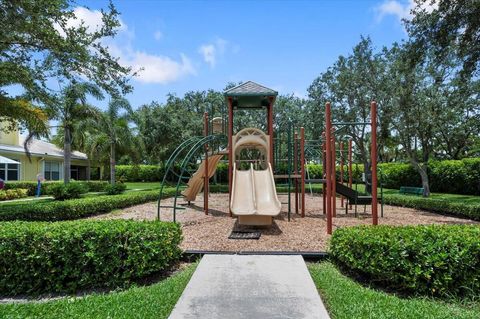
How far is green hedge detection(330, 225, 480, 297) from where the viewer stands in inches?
173

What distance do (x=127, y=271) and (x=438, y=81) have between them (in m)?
18.7

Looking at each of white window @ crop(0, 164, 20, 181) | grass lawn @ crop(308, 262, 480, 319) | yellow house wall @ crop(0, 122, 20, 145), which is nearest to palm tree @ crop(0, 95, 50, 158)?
grass lawn @ crop(308, 262, 480, 319)

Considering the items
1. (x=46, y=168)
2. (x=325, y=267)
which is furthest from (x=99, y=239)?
(x=46, y=168)

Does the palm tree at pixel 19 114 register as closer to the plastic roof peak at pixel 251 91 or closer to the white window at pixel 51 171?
the plastic roof peak at pixel 251 91

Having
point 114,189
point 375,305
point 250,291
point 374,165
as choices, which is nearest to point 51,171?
point 114,189

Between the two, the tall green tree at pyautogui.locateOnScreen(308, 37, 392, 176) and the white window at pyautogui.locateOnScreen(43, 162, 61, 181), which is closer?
the tall green tree at pyautogui.locateOnScreen(308, 37, 392, 176)

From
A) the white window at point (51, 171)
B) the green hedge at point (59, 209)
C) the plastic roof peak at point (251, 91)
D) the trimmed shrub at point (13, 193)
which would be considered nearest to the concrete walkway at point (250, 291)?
the plastic roof peak at point (251, 91)

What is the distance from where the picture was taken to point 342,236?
214 inches

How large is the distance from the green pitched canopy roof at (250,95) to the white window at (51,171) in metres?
24.8

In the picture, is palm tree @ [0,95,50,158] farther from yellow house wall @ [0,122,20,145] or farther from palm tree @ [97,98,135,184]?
yellow house wall @ [0,122,20,145]

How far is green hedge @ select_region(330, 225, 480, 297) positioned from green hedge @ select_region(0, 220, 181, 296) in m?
3.08

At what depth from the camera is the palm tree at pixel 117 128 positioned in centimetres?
2334

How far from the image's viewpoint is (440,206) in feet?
41.0

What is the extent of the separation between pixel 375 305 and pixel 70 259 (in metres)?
4.02
